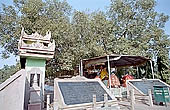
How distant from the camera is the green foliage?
11.0m

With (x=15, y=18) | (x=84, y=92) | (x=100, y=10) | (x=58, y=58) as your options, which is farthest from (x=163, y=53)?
(x=15, y=18)

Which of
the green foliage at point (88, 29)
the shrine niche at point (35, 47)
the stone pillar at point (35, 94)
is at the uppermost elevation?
the green foliage at point (88, 29)

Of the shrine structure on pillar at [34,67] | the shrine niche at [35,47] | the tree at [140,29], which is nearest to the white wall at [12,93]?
the shrine structure on pillar at [34,67]

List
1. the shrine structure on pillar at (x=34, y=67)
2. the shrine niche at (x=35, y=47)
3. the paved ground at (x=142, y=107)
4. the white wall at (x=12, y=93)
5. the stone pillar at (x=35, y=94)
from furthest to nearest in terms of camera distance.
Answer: the shrine niche at (x=35, y=47) < the shrine structure on pillar at (x=34, y=67) < the stone pillar at (x=35, y=94) < the paved ground at (x=142, y=107) < the white wall at (x=12, y=93)

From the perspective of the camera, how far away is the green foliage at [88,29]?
1102cm

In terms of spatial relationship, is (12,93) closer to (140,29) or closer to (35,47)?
(35,47)

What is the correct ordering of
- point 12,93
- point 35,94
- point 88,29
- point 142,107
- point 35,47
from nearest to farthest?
1. point 12,93
2. point 142,107
3. point 35,94
4. point 35,47
5. point 88,29

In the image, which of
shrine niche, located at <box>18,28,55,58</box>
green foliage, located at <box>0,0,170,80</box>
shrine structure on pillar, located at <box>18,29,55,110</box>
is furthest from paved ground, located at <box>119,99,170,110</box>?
green foliage, located at <box>0,0,170,80</box>

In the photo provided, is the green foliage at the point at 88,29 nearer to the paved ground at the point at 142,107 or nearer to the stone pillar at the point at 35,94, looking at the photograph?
the stone pillar at the point at 35,94

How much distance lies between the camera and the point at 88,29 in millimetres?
13922

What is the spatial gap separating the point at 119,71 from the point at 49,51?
38.1 ft

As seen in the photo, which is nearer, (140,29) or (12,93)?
(12,93)

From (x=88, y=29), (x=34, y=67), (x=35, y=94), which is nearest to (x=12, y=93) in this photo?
(x=35, y=94)

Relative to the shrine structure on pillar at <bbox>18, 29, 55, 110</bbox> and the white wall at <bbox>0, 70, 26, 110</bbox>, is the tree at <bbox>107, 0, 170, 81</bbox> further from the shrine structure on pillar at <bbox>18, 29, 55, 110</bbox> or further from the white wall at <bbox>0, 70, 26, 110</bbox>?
the white wall at <bbox>0, 70, 26, 110</bbox>
